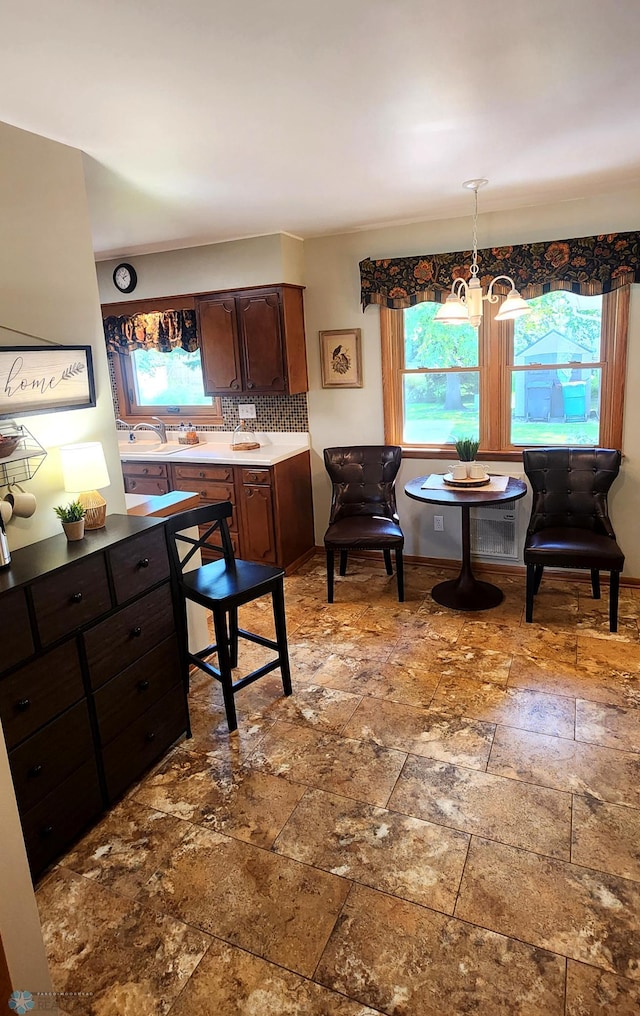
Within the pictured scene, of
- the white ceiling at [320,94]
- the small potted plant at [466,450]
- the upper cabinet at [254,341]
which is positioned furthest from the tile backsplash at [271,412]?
the white ceiling at [320,94]

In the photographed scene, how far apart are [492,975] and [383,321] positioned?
3.80 meters

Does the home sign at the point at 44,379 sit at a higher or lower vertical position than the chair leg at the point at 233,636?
higher

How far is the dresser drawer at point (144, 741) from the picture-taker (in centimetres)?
229

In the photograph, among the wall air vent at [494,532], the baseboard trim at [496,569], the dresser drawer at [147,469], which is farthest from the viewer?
the dresser drawer at [147,469]

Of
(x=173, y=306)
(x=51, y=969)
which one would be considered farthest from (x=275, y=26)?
(x=173, y=306)

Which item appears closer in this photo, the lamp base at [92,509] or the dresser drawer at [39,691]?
the dresser drawer at [39,691]

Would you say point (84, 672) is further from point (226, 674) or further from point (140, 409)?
point (140, 409)

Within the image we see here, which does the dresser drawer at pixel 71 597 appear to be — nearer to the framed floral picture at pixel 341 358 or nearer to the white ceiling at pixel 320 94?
the white ceiling at pixel 320 94

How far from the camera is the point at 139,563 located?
237cm

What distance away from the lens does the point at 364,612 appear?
3922 millimetres

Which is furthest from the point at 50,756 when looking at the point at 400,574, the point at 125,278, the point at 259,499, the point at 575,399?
the point at 125,278

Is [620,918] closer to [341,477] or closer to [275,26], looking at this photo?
[275,26]

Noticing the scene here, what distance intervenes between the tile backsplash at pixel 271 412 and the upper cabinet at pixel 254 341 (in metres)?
0.17

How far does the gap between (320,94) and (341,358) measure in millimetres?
2547
